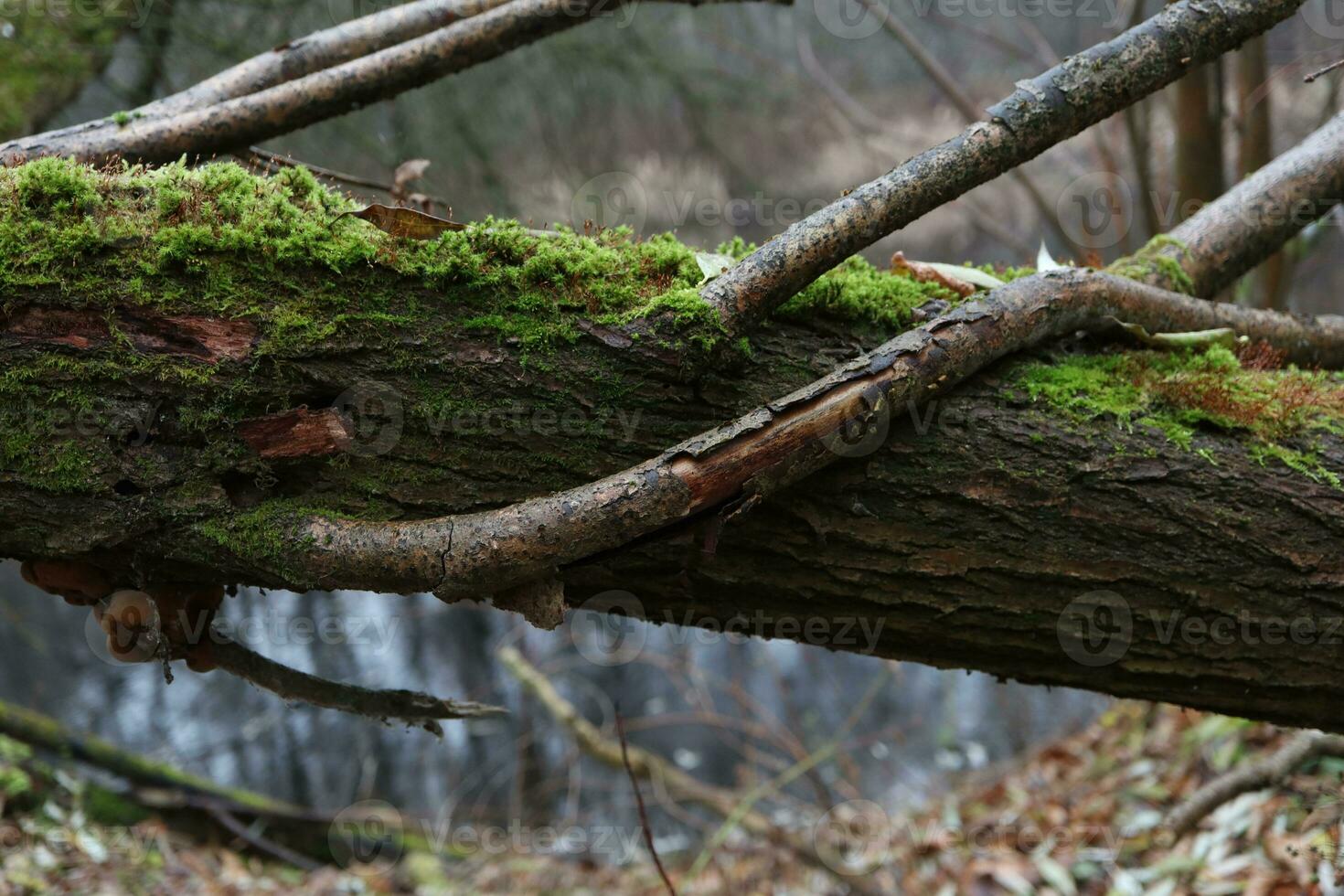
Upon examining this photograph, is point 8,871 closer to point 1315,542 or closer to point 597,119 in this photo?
point 1315,542

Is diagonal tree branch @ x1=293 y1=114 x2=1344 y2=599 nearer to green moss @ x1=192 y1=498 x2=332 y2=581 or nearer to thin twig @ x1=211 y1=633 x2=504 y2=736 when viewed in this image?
green moss @ x1=192 y1=498 x2=332 y2=581

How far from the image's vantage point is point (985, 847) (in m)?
3.99

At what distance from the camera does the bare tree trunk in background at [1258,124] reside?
4395 millimetres

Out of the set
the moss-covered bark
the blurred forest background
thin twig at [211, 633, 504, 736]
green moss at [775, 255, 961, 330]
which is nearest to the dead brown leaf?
the moss-covered bark

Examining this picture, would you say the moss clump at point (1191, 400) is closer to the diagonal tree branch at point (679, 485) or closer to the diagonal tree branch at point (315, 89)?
the diagonal tree branch at point (679, 485)

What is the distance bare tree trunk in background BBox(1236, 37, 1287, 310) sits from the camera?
439 centimetres

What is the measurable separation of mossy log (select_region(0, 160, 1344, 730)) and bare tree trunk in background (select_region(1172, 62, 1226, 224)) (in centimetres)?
304

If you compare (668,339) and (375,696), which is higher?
(668,339)

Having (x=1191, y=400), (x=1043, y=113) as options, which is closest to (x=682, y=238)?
(x=1043, y=113)

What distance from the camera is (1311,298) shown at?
25.1 ft

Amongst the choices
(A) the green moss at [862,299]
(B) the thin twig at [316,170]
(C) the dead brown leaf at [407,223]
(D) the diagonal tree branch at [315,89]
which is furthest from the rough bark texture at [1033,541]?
(D) the diagonal tree branch at [315,89]

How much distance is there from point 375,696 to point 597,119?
17.7ft

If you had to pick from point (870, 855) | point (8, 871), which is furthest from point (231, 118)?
point (870, 855)

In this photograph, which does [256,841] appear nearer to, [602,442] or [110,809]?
[110,809]
